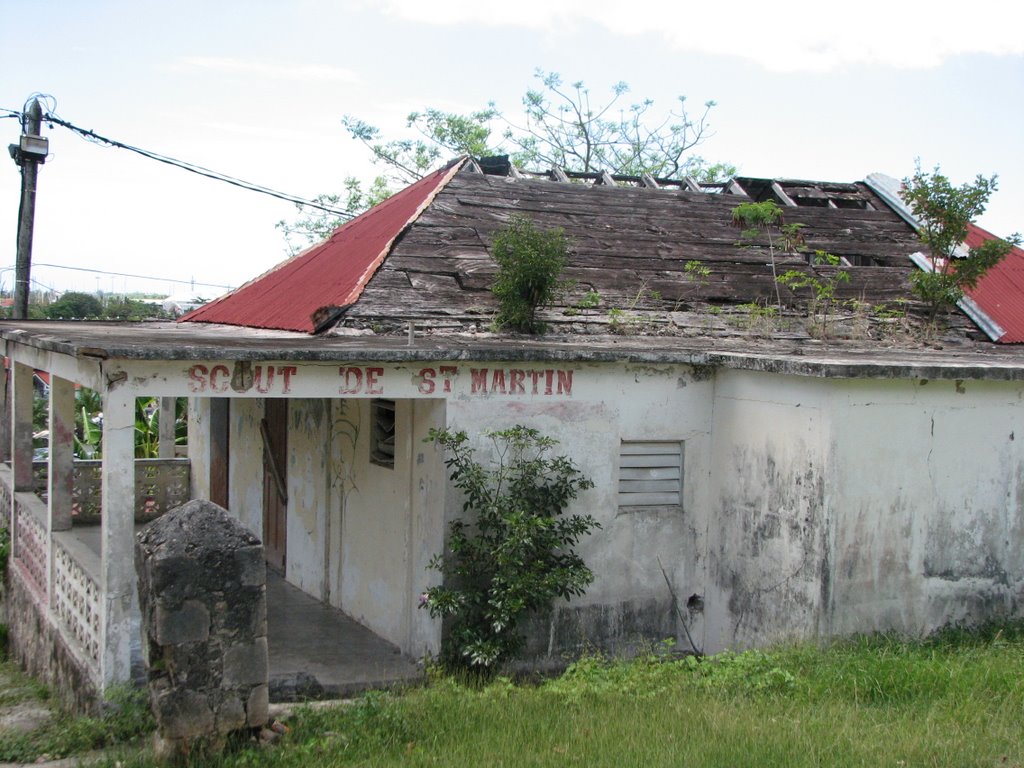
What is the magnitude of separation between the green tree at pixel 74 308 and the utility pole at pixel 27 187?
21.5 meters

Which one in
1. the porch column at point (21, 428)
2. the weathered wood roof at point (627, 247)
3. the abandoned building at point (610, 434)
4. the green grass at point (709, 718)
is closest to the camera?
the green grass at point (709, 718)

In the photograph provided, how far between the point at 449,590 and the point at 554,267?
3417 mm

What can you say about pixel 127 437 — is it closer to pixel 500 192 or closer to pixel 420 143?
pixel 500 192

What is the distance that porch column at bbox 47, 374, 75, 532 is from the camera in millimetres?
9695

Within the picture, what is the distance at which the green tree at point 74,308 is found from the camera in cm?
3888

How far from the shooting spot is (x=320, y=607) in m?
11.1

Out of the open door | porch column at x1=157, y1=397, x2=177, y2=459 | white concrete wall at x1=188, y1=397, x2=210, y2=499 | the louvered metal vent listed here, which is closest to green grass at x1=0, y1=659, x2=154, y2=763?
the louvered metal vent

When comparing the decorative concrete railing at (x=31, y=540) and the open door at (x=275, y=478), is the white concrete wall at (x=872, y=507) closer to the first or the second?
the open door at (x=275, y=478)

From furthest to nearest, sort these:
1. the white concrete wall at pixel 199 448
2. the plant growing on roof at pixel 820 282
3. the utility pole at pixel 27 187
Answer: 1. the utility pole at pixel 27 187
2. the white concrete wall at pixel 199 448
3. the plant growing on roof at pixel 820 282

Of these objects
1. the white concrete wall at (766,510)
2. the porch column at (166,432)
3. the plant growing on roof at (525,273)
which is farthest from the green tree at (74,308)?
the white concrete wall at (766,510)

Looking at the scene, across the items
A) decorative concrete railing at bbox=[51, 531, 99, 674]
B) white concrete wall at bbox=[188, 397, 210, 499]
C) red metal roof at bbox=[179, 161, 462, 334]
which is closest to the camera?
decorative concrete railing at bbox=[51, 531, 99, 674]

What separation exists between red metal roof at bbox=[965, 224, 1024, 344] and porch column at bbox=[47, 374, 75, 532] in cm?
977

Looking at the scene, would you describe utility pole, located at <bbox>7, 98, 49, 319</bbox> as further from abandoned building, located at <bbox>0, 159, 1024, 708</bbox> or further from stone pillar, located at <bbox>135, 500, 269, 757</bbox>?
stone pillar, located at <bbox>135, 500, 269, 757</bbox>

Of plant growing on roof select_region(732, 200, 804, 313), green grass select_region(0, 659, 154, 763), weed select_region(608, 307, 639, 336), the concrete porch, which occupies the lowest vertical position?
the concrete porch
